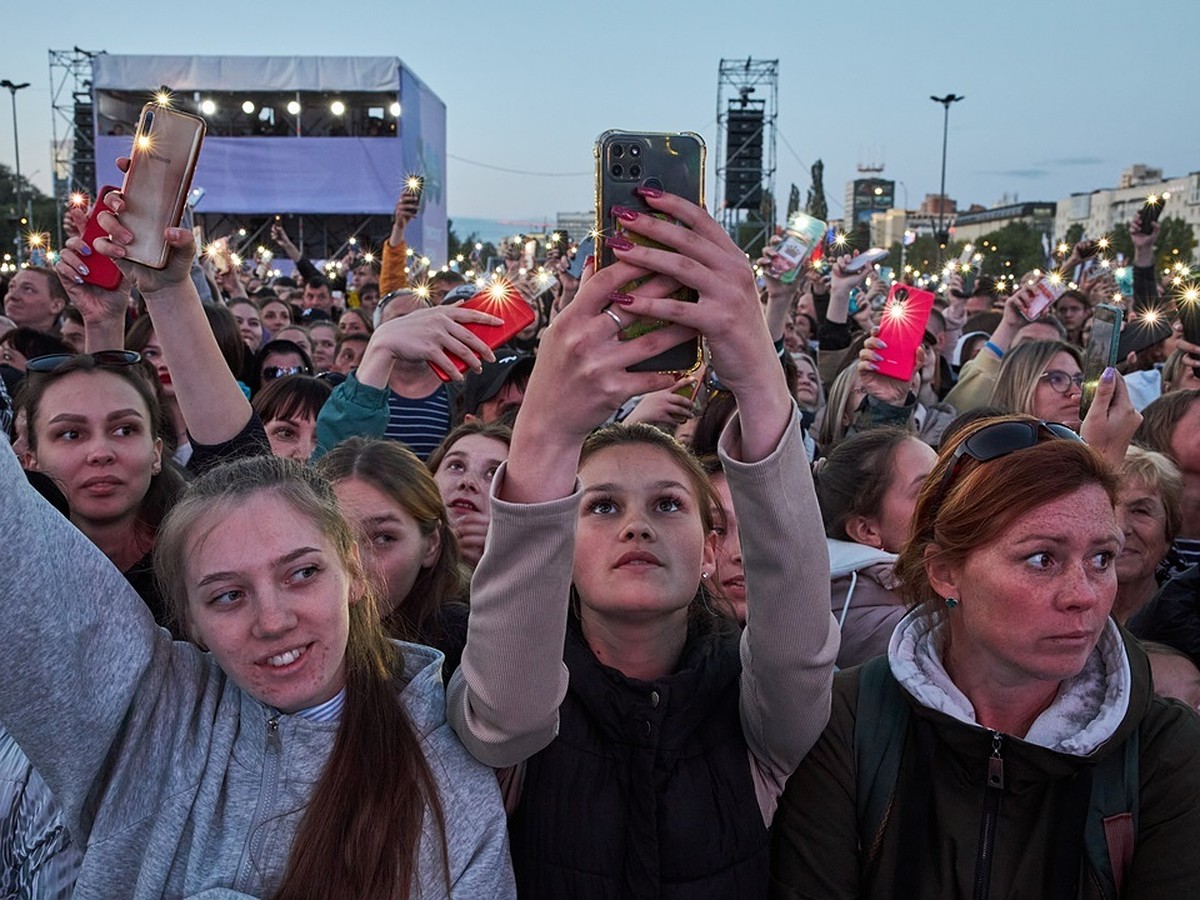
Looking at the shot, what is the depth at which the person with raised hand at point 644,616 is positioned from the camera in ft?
4.76

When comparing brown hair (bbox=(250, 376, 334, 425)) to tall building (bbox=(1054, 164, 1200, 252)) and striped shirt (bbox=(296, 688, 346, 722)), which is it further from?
tall building (bbox=(1054, 164, 1200, 252))

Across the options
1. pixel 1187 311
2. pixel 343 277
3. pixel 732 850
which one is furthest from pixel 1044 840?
pixel 343 277

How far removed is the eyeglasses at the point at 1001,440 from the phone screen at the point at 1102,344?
199cm

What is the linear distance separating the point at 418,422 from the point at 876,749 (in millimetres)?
3089

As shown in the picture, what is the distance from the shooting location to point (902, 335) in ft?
17.4

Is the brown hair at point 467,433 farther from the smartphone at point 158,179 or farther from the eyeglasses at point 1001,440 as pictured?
the eyeglasses at point 1001,440

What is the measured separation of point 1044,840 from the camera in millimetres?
1865

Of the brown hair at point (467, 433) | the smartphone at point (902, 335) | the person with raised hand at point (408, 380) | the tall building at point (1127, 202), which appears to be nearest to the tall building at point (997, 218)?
→ the tall building at point (1127, 202)

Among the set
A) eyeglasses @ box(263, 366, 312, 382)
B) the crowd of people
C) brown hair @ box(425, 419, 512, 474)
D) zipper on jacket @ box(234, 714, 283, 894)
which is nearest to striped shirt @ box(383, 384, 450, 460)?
brown hair @ box(425, 419, 512, 474)

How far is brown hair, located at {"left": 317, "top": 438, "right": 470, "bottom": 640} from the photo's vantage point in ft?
9.46

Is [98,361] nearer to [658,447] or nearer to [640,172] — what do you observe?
[658,447]

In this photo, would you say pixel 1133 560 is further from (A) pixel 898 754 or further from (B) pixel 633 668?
(B) pixel 633 668

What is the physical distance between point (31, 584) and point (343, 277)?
19.4 m

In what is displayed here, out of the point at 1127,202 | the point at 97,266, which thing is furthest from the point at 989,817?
the point at 1127,202
